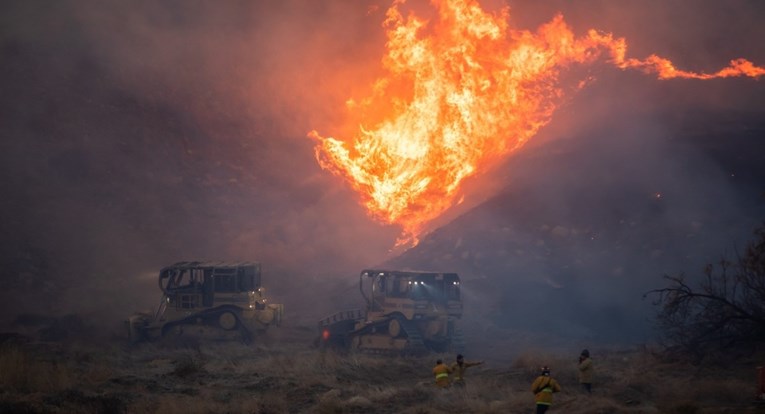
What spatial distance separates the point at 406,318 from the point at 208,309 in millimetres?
8480

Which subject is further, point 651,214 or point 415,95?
point 415,95

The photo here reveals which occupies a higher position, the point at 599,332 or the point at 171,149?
the point at 171,149

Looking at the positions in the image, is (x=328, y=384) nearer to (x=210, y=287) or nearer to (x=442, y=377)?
(x=442, y=377)

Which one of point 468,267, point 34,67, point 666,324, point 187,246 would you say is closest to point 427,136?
point 468,267

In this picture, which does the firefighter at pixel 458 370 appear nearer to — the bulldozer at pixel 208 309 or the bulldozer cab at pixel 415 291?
the bulldozer cab at pixel 415 291

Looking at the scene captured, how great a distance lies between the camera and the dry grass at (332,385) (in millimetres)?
15680

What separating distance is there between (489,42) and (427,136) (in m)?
8.12

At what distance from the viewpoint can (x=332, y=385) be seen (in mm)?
19516

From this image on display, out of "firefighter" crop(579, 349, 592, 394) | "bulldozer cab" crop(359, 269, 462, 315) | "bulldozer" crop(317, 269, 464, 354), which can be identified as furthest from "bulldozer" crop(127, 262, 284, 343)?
"firefighter" crop(579, 349, 592, 394)

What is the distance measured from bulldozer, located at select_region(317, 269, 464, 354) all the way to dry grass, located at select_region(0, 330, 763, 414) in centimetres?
158

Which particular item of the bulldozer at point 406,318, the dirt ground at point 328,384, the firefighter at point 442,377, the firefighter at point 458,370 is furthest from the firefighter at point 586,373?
the bulldozer at point 406,318

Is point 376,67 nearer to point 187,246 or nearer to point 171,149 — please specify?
point 171,149

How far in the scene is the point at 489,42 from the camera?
48.1 meters

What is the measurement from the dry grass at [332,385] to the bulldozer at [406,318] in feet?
5.19
